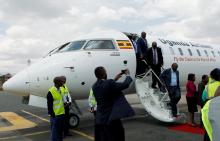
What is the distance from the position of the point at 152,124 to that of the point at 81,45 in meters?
3.60

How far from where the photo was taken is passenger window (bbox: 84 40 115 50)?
457 inches

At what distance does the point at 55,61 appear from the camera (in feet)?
35.1

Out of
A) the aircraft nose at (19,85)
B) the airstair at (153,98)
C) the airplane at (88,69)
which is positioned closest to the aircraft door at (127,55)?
the airplane at (88,69)

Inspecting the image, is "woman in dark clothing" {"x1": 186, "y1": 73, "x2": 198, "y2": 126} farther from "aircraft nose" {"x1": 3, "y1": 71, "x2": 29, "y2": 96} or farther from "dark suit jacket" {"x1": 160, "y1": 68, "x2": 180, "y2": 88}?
"aircraft nose" {"x1": 3, "y1": 71, "x2": 29, "y2": 96}

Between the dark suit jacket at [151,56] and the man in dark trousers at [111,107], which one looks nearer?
the man in dark trousers at [111,107]

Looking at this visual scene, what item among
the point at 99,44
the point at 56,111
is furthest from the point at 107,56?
the point at 56,111

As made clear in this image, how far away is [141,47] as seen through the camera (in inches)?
487

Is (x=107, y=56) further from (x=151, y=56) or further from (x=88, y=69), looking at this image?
(x=151, y=56)

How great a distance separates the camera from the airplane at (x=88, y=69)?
1030 centimetres

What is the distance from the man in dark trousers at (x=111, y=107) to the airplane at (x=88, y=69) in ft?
15.0

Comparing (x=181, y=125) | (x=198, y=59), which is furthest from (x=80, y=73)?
(x=198, y=59)

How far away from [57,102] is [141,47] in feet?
17.0

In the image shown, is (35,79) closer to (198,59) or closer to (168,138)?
(168,138)

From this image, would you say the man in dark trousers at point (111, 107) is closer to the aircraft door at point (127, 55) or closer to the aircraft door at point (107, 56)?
the aircraft door at point (107, 56)
